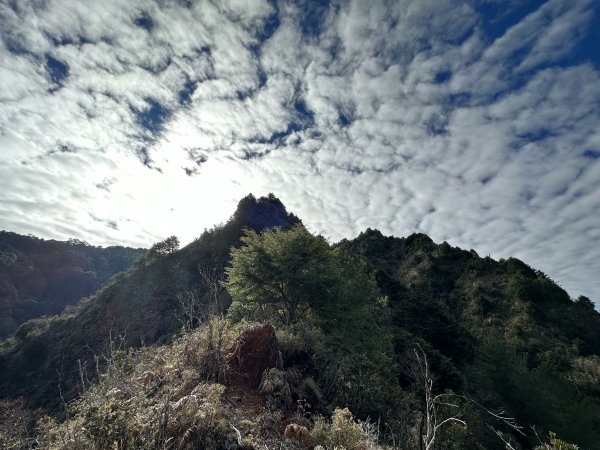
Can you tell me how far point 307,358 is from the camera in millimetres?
10977

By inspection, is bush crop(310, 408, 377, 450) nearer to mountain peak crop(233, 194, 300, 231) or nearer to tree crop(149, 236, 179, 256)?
mountain peak crop(233, 194, 300, 231)

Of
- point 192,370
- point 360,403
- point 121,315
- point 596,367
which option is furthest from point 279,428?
point 121,315

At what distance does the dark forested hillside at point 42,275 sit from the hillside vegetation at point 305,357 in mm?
38182

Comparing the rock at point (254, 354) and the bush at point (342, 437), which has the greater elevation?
the rock at point (254, 354)

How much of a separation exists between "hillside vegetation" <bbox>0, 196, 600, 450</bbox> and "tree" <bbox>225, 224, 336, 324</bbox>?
79 millimetres

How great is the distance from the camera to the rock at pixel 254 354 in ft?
28.8

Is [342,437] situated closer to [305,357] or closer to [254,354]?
[254,354]

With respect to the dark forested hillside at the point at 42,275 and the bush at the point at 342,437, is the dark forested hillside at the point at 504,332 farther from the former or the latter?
the dark forested hillside at the point at 42,275

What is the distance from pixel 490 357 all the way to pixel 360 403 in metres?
17.2

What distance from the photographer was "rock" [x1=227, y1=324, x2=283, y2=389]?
8766 millimetres

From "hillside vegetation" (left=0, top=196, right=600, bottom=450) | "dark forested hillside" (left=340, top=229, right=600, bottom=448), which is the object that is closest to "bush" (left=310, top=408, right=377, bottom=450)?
"hillside vegetation" (left=0, top=196, right=600, bottom=450)

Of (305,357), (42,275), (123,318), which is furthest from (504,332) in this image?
(42,275)

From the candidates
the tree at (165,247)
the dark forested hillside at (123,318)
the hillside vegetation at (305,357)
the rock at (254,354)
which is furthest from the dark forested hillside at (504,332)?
the tree at (165,247)

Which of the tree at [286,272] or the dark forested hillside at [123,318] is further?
the dark forested hillside at [123,318]
